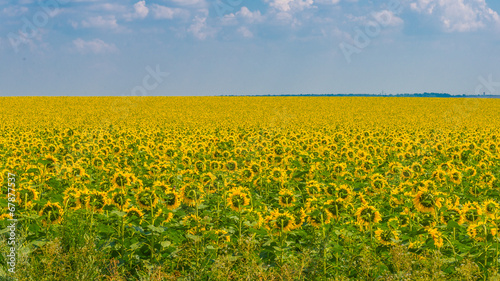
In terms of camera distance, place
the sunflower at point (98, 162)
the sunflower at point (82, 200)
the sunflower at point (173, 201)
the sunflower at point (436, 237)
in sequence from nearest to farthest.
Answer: the sunflower at point (436, 237) < the sunflower at point (82, 200) < the sunflower at point (173, 201) < the sunflower at point (98, 162)

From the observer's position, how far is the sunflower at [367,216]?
609cm

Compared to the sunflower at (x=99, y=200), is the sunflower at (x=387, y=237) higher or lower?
lower

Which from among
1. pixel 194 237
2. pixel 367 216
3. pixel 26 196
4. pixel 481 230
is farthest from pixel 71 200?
pixel 481 230

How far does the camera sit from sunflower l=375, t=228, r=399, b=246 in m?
5.73

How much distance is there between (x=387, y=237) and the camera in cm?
579

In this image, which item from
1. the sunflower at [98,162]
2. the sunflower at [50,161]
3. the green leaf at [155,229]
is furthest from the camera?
the sunflower at [98,162]

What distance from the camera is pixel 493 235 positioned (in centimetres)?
547

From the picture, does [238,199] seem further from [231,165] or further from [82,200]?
[231,165]

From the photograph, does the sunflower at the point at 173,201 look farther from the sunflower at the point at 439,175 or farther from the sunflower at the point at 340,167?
the sunflower at the point at 439,175

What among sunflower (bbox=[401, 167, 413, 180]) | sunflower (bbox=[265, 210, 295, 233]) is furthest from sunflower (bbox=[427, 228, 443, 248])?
sunflower (bbox=[401, 167, 413, 180])

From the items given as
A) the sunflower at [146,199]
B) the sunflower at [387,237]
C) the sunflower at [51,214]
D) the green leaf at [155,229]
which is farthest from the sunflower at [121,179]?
the sunflower at [387,237]

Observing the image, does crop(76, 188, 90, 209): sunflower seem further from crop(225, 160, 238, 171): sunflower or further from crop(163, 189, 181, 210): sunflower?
crop(225, 160, 238, 171): sunflower

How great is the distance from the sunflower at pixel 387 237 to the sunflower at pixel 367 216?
8.3 inches

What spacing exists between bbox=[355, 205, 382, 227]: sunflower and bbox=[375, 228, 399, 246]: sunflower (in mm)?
211
